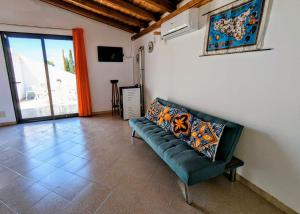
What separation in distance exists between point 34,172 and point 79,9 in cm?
364

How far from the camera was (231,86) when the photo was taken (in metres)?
1.96

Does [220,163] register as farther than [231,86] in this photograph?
No

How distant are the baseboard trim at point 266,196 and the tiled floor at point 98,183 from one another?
55 mm

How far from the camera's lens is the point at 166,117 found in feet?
8.50

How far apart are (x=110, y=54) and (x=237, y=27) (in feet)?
11.8

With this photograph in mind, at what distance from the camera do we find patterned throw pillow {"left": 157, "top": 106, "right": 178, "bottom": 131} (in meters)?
2.50

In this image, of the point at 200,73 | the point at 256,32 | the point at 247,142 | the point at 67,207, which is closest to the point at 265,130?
the point at 247,142

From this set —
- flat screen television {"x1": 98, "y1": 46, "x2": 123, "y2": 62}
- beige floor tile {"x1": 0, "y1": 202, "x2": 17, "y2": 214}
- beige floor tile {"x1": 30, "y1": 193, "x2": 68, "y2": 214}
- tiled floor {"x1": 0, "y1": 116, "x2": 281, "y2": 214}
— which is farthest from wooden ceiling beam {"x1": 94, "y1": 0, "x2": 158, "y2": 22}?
Answer: beige floor tile {"x1": 0, "y1": 202, "x2": 17, "y2": 214}

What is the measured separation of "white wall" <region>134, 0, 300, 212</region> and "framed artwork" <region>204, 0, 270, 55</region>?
0.08 m

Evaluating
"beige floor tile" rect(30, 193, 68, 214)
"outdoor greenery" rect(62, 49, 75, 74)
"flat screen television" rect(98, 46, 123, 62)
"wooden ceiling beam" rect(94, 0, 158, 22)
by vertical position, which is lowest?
"beige floor tile" rect(30, 193, 68, 214)

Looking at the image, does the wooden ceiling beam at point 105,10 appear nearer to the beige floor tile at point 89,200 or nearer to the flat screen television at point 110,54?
the flat screen television at point 110,54

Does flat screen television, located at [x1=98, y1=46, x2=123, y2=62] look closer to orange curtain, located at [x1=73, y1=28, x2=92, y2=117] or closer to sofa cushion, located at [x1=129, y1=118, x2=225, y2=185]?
orange curtain, located at [x1=73, y1=28, x2=92, y2=117]

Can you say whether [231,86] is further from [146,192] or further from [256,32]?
[146,192]

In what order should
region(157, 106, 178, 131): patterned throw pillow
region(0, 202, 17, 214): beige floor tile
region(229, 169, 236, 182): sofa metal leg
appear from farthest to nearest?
region(157, 106, 178, 131): patterned throw pillow
region(229, 169, 236, 182): sofa metal leg
region(0, 202, 17, 214): beige floor tile
